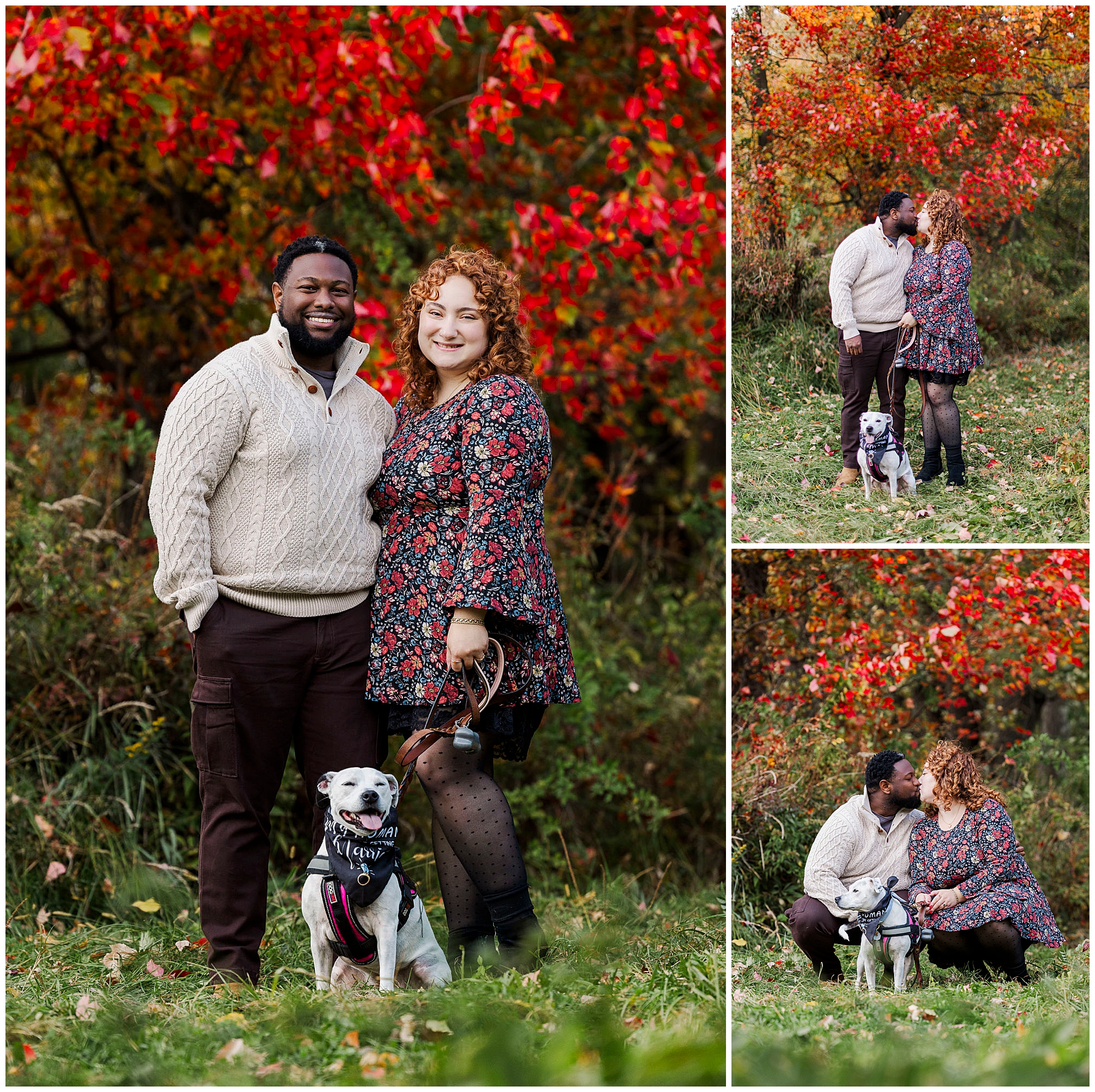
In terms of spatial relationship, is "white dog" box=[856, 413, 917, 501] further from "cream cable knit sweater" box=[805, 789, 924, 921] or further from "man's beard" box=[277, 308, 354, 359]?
"man's beard" box=[277, 308, 354, 359]

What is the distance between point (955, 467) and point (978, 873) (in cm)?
110

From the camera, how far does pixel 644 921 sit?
430 centimetres

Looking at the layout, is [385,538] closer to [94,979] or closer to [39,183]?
[94,979]

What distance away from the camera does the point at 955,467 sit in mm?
3084

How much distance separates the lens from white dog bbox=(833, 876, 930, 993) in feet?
9.66

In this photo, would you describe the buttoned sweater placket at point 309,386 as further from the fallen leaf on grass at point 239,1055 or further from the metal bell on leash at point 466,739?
the fallen leaf on grass at point 239,1055

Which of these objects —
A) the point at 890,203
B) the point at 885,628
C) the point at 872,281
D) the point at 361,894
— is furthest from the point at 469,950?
the point at 890,203

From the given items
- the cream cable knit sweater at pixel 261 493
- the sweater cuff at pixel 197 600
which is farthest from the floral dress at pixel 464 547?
the sweater cuff at pixel 197 600

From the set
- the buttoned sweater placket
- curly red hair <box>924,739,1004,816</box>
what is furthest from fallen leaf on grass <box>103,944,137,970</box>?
curly red hair <box>924,739,1004,816</box>

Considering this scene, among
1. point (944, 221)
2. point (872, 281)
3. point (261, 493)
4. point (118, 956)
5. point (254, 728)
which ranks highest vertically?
point (944, 221)

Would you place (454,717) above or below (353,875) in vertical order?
above

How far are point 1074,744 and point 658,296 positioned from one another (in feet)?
10.7

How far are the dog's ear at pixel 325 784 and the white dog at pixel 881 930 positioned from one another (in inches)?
53.9

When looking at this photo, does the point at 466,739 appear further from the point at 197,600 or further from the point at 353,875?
the point at 197,600
